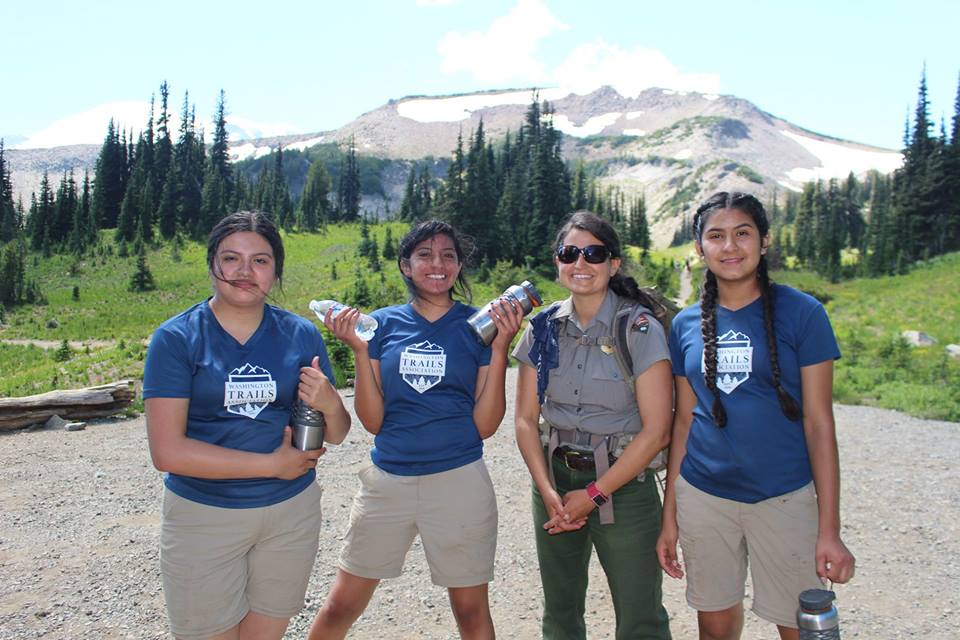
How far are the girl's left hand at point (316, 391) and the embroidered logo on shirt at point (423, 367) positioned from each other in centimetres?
41

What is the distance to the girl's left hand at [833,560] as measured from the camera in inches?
107

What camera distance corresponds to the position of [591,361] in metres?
3.12

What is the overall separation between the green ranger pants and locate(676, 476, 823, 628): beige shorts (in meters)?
0.15

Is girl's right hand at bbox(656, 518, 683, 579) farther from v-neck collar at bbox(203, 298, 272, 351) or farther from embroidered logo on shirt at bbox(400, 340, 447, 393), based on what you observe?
v-neck collar at bbox(203, 298, 272, 351)

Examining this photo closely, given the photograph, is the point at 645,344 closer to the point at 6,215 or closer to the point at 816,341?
the point at 816,341

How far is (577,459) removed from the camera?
3.14 meters

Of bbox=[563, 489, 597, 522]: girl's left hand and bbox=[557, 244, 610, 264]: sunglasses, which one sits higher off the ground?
bbox=[557, 244, 610, 264]: sunglasses

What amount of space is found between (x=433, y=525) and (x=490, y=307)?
1049 mm

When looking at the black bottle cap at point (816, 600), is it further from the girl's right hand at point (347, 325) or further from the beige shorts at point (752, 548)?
the girl's right hand at point (347, 325)

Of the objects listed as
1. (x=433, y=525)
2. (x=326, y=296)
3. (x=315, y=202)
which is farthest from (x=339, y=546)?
(x=315, y=202)

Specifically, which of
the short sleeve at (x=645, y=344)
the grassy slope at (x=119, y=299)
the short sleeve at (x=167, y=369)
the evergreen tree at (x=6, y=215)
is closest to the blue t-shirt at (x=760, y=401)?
the short sleeve at (x=645, y=344)

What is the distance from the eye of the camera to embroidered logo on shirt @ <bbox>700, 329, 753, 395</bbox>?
112 inches

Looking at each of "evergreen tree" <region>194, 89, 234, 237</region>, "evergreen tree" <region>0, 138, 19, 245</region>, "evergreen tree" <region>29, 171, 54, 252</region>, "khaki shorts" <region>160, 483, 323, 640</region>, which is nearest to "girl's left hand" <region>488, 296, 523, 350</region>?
"khaki shorts" <region>160, 483, 323, 640</region>

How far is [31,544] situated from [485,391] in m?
5.13
